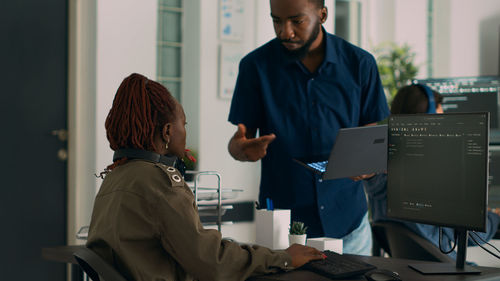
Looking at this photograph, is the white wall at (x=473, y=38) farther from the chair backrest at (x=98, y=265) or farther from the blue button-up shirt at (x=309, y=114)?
the chair backrest at (x=98, y=265)

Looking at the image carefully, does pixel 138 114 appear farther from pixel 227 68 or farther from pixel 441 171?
pixel 227 68

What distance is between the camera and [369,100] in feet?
7.47

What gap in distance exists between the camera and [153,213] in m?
1.46

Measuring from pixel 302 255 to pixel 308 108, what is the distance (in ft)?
2.21

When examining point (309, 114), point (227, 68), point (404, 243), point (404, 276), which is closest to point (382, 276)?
point (404, 276)

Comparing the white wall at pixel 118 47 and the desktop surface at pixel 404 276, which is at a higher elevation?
the white wall at pixel 118 47

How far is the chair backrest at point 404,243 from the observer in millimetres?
2438

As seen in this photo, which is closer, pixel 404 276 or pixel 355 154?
pixel 404 276

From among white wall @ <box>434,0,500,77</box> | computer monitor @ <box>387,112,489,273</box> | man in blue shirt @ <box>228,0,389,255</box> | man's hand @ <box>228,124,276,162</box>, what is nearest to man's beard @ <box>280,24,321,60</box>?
man in blue shirt @ <box>228,0,389,255</box>

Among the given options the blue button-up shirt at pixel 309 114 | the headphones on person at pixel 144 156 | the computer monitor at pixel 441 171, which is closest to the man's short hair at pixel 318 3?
the blue button-up shirt at pixel 309 114

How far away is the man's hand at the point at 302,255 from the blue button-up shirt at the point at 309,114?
44 cm
